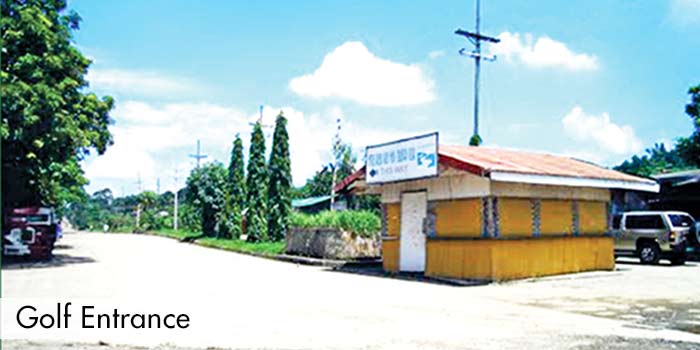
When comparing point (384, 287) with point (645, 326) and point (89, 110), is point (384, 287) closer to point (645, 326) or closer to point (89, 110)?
point (645, 326)

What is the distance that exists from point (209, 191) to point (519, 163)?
30.4 meters

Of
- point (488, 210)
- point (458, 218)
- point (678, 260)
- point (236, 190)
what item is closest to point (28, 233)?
point (458, 218)

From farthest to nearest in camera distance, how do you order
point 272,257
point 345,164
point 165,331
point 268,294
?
1. point 345,164
2. point 272,257
3. point 268,294
4. point 165,331

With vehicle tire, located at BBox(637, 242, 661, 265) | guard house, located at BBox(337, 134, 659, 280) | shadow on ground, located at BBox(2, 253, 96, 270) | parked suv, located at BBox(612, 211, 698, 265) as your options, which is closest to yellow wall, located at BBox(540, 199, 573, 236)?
guard house, located at BBox(337, 134, 659, 280)

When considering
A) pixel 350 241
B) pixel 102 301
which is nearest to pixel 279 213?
pixel 350 241

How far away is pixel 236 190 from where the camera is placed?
43531 mm

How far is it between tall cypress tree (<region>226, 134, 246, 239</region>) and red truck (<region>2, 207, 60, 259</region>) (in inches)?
717

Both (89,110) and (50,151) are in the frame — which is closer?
(50,151)

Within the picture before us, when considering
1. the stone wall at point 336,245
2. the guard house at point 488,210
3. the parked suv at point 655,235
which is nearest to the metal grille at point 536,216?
the guard house at point 488,210

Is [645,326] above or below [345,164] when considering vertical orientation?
below

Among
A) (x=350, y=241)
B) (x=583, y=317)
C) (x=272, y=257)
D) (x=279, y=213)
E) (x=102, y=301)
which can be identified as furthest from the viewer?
(x=279, y=213)

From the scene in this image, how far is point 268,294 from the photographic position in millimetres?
13461

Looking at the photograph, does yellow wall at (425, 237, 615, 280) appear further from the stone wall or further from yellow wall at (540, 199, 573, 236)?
the stone wall

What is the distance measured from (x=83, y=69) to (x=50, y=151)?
11.7 ft
